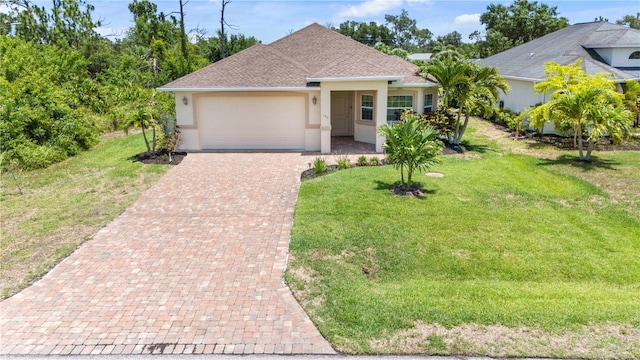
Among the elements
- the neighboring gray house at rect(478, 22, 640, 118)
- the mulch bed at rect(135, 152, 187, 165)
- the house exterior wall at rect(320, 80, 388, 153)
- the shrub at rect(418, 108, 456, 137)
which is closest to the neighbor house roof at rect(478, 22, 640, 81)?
the neighboring gray house at rect(478, 22, 640, 118)

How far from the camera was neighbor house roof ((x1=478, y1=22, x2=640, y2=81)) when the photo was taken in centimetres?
2150

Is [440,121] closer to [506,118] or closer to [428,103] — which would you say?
[428,103]

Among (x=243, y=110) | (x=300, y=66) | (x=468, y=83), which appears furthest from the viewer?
(x=300, y=66)

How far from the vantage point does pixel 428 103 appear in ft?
62.2

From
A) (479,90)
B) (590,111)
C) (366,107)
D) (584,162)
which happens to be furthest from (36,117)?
(584,162)

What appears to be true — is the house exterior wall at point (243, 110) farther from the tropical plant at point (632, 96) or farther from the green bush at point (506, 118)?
the tropical plant at point (632, 96)

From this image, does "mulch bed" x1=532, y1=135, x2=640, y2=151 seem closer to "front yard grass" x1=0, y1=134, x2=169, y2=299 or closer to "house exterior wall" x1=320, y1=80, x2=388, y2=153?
"house exterior wall" x1=320, y1=80, x2=388, y2=153

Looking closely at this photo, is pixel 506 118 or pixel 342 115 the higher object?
pixel 342 115

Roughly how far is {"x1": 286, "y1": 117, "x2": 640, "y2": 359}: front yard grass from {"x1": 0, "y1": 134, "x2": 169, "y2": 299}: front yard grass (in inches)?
185

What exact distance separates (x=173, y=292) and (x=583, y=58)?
76.8 feet

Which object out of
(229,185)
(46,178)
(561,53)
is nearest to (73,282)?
(229,185)

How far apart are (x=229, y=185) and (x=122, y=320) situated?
7.00 metres

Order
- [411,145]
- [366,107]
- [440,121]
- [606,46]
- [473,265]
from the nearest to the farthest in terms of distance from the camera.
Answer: [473,265] → [411,145] → [440,121] → [366,107] → [606,46]

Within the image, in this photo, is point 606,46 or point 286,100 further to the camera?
point 606,46
